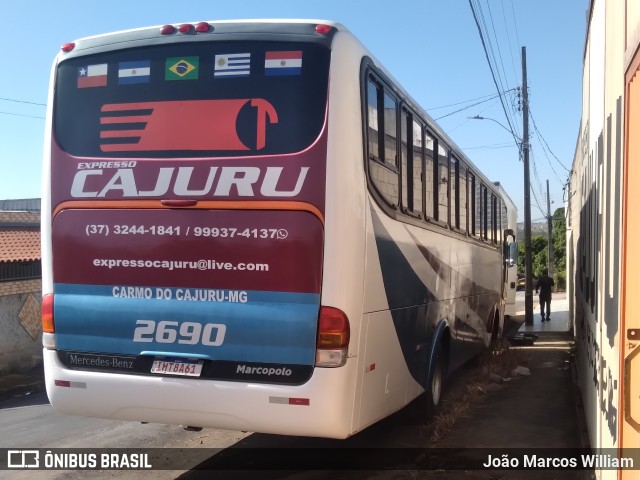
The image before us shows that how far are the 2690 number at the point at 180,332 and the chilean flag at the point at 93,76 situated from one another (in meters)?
2.05

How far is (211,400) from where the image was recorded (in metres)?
4.80

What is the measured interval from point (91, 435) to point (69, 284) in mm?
3242

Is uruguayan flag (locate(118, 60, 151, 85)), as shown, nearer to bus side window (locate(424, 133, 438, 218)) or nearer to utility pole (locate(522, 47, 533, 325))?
bus side window (locate(424, 133, 438, 218))

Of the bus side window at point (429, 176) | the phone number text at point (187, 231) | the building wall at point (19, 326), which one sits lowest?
the building wall at point (19, 326)

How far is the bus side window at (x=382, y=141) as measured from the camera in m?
5.24

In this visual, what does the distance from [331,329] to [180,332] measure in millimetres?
1209

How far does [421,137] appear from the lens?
6941 mm

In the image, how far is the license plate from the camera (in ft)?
16.0

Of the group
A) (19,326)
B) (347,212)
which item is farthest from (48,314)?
(19,326)

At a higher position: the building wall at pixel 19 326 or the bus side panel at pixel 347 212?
the bus side panel at pixel 347 212

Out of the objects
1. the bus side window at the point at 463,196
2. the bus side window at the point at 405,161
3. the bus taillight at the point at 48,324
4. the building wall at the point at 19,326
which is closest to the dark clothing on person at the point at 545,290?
the bus side window at the point at 463,196

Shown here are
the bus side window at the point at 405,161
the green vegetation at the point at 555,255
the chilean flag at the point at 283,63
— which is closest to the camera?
the chilean flag at the point at 283,63

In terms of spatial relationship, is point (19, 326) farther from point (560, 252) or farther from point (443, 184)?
point (560, 252)

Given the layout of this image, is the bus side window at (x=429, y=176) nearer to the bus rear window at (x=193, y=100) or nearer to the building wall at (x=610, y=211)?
the building wall at (x=610, y=211)
